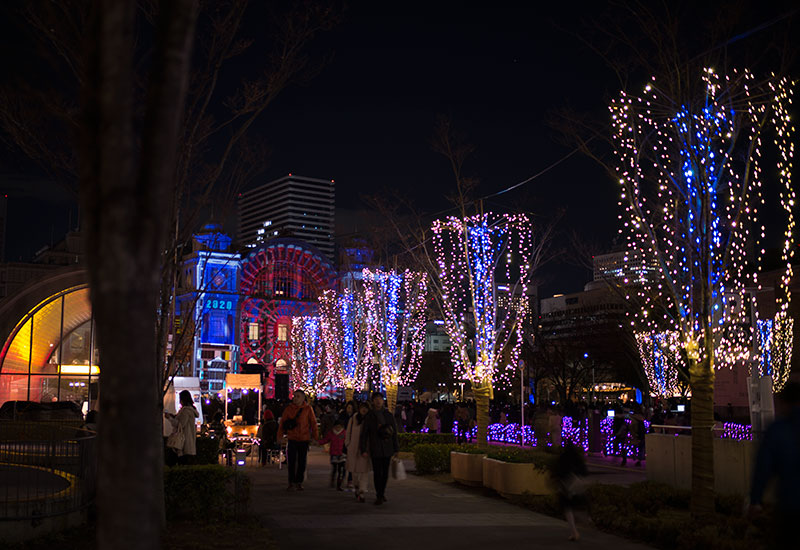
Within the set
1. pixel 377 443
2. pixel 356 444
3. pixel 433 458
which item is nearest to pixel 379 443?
pixel 377 443

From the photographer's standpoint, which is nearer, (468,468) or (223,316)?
(468,468)

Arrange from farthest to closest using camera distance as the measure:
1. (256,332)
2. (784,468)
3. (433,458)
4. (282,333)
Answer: (256,332)
(282,333)
(433,458)
(784,468)

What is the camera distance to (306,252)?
87438mm

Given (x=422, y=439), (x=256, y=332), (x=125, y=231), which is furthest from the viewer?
(x=256, y=332)

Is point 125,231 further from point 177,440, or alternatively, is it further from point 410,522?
point 177,440

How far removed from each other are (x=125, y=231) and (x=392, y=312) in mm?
28087

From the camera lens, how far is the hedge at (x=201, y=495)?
11266 millimetres

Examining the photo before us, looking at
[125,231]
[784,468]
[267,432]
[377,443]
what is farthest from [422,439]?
[125,231]

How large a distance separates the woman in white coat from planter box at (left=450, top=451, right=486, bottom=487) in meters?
2.71

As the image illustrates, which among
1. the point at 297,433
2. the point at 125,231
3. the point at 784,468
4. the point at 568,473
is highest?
the point at 125,231

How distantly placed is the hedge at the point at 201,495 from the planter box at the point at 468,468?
5935 millimetres

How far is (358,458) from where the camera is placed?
46.5 ft

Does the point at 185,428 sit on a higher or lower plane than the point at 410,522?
higher

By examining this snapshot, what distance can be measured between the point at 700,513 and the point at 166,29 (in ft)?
31.2
